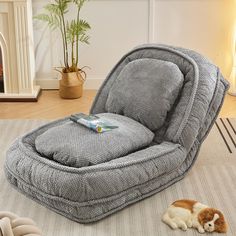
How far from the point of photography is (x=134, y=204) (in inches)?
116

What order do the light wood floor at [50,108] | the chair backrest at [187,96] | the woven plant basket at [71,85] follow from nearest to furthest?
the chair backrest at [187,96] → the light wood floor at [50,108] → the woven plant basket at [71,85]

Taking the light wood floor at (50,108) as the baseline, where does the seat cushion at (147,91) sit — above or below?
above

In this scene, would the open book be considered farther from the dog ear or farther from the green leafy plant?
the green leafy plant

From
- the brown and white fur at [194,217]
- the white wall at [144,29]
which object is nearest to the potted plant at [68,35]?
the white wall at [144,29]

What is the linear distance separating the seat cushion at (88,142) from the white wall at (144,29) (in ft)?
6.31

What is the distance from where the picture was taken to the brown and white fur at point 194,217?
2.71 metres

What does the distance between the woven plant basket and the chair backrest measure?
4.28 ft

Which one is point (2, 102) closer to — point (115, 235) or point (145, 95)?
point (145, 95)

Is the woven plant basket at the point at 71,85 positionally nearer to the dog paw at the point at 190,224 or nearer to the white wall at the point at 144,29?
the white wall at the point at 144,29

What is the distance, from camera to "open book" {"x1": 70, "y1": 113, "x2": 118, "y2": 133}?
3111 millimetres

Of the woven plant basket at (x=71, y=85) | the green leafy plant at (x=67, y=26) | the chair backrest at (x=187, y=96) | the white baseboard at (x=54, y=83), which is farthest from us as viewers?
the white baseboard at (x=54, y=83)

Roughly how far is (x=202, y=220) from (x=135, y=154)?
1.76 feet

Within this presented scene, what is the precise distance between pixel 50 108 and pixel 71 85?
1.07 feet

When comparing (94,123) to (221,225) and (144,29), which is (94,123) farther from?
(144,29)
